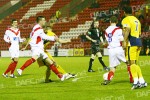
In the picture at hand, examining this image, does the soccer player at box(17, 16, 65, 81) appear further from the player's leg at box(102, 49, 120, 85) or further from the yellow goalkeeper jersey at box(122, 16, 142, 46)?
the yellow goalkeeper jersey at box(122, 16, 142, 46)

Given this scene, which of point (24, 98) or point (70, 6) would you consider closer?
point (24, 98)

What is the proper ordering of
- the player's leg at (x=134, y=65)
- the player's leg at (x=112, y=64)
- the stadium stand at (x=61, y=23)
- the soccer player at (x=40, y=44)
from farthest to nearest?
the stadium stand at (x=61, y=23) → the soccer player at (x=40, y=44) → the player's leg at (x=112, y=64) → the player's leg at (x=134, y=65)

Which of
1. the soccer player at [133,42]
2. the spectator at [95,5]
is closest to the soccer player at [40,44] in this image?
the soccer player at [133,42]

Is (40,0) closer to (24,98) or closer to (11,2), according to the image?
(11,2)

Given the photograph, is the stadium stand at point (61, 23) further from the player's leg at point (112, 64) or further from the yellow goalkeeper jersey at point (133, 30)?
the yellow goalkeeper jersey at point (133, 30)

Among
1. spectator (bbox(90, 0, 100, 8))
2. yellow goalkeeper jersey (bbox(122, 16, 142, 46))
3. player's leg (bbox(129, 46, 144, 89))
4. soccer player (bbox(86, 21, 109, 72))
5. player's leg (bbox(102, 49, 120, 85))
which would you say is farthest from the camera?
spectator (bbox(90, 0, 100, 8))

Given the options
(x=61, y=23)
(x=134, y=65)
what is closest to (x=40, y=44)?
(x=134, y=65)

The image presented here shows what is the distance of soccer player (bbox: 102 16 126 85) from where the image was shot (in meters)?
12.2

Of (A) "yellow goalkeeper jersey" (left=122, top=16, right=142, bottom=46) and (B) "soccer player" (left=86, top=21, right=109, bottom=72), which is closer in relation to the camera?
(A) "yellow goalkeeper jersey" (left=122, top=16, right=142, bottom=46)

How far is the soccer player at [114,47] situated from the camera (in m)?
12.2

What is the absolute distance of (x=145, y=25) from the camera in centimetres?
3444

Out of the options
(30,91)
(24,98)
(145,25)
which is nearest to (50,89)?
(30,91)

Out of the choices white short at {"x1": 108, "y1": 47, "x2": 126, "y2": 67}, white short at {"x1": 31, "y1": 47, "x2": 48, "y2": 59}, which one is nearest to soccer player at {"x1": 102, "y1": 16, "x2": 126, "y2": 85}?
white short at {"x1": 108, "y1": 47, "x2": 126, "y2": 67}

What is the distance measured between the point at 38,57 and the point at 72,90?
8.14 feet
